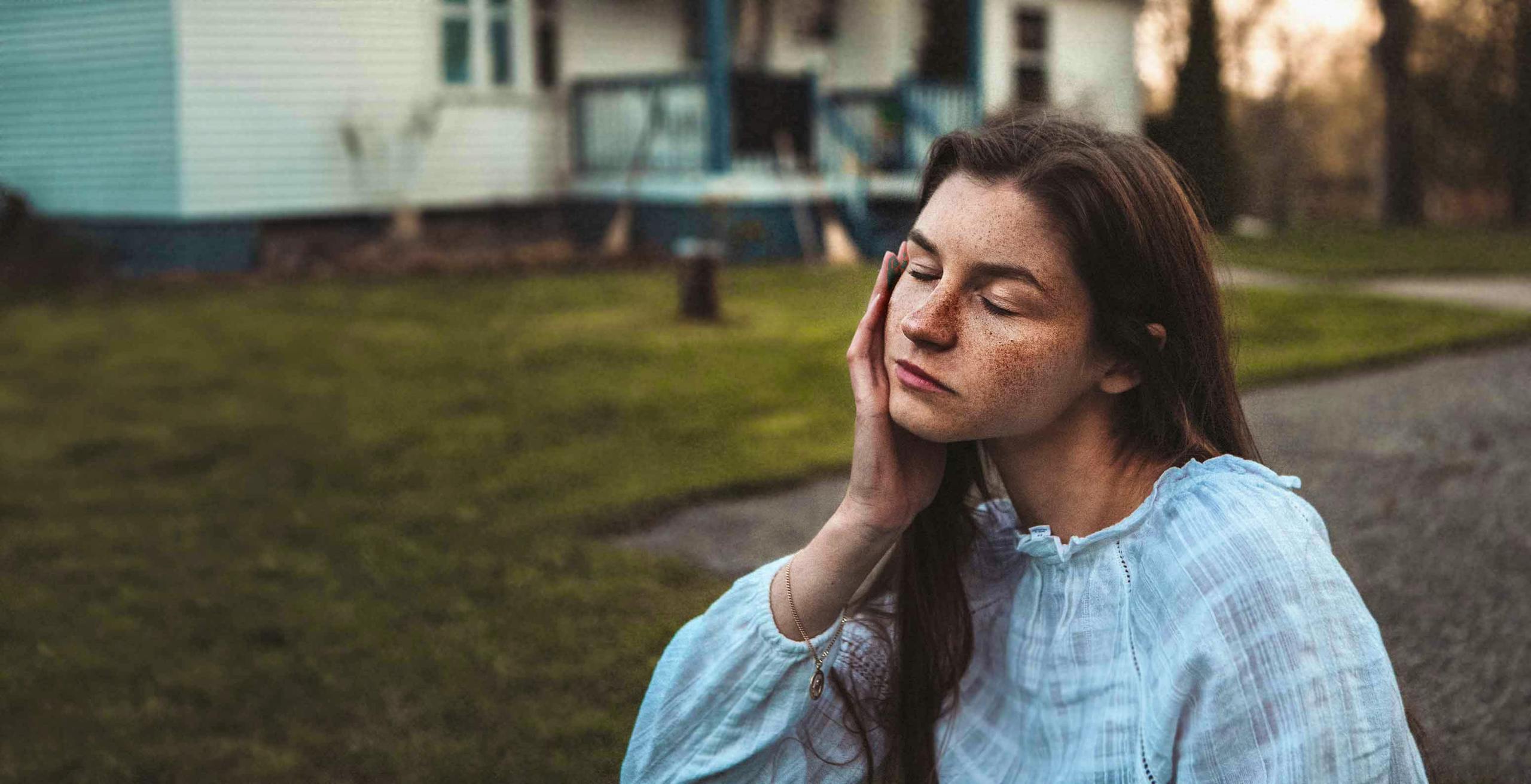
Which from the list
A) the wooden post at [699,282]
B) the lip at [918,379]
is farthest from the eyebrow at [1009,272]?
the wooden post at [699,282]

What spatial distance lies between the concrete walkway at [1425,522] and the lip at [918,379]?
566 millimetres

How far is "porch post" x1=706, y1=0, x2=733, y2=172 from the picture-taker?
1401 cm

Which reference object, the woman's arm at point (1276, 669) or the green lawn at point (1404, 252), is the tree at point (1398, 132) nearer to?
the green lawn at point (1404, 252)

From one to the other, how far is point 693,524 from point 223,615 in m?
1.54

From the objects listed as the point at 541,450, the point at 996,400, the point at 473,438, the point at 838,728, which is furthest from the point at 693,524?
the point at 996,400

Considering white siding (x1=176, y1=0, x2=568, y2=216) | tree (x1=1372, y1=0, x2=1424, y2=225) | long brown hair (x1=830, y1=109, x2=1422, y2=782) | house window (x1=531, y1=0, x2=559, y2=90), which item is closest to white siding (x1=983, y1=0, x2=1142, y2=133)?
tree (x1=1372, y1=0, x2=1424, y2=225)

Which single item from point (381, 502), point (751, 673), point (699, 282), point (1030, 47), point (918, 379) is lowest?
point (381, 502)

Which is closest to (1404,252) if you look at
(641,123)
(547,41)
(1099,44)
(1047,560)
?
(1099,44)

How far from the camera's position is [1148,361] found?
5.51 feet

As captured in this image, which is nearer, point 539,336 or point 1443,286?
point 539,336

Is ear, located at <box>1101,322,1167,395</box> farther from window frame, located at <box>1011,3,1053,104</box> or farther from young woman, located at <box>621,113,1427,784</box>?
window frame, located at <box>1011,3,1053,104</box>

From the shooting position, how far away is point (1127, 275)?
1.62 metres

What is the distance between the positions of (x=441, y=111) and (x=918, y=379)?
533 inches

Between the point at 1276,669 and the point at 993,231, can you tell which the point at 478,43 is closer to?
the point at 993,231
